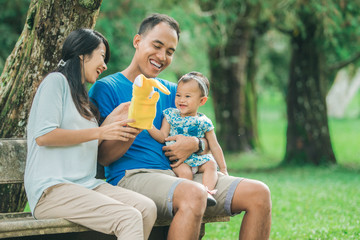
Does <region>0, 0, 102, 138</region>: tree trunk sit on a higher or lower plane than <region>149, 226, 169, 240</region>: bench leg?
higher

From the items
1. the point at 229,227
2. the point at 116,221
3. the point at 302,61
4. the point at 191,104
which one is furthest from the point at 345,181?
the point at 116,221

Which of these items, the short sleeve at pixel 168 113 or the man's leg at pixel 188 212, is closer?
the man's leg at pixel 188 212

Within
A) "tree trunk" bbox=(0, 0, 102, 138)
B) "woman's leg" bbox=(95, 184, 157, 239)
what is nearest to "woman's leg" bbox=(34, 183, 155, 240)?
"woman's leg" bbox=(95, 184, 157, 239)

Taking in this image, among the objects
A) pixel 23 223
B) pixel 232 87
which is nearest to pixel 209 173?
pixel 23 223

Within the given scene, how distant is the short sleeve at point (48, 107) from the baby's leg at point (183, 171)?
3.34 ft

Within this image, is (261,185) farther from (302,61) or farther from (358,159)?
(358,159)

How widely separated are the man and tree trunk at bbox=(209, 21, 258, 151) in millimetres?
9312

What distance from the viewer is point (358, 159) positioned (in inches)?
561

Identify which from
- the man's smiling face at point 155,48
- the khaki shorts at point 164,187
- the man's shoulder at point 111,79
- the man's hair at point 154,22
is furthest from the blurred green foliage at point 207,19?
the khaki shorts at point 164,187

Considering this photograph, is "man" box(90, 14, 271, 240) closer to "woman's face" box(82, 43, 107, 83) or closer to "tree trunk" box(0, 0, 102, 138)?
"woman's face" box(82, 43, 107, 83)

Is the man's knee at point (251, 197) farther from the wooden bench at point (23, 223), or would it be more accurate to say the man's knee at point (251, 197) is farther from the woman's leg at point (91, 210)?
the woman's leg at point (91, 210)

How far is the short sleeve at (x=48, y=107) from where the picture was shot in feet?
10.7

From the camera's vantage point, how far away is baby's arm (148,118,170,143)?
12.8 ft

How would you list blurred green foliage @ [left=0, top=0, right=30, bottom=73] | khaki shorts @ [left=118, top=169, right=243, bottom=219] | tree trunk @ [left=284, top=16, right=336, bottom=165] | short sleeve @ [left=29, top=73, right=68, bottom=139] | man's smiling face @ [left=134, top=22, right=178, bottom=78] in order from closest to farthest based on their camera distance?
short sleeve @ [left=29, top=73, right=68, bottom=139]
khaki shorts @ [left=118, top=169, right=243, bottom=219]
man's smiling face @ [left=134, top=22, right=178, bottom=78]
blurred green foliage @ [left=0, top=0, right=30, bottom=73]
tree trunk @ [left=284, top=16, right=336, bottom=165]
